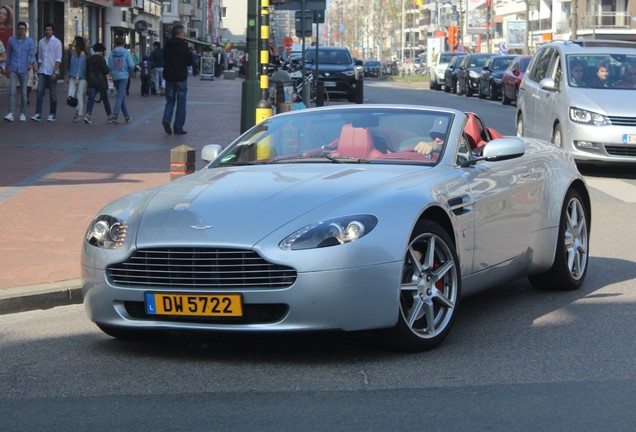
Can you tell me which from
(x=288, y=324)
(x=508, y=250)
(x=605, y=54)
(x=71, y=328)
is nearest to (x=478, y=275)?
(x=508, y=250)

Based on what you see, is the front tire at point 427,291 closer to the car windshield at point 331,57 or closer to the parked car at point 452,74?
the car windshield at point 331,57

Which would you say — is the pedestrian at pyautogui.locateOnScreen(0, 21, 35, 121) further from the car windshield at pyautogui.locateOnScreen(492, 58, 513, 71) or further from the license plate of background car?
the car windshield at pyautogui.locateOnScreen(492, 58, 513, 71)

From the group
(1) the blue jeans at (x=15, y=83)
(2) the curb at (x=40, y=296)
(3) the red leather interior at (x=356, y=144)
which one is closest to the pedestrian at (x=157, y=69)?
(1) the blue jeans at (x=15, y=83)

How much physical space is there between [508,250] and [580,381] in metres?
1.72

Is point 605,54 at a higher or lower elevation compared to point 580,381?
higher

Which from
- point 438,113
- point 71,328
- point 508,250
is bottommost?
point 71,328

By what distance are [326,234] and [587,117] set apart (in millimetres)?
10797

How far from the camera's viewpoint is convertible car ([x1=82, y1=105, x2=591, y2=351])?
5633 millimetres

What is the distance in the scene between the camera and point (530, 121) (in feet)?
59.9

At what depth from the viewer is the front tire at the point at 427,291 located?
5.97m

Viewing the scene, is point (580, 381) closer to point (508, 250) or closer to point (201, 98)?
point (508, 250)

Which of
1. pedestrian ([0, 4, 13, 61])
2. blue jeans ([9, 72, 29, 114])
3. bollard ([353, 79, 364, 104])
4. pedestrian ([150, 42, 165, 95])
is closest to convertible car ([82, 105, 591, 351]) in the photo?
blue jeans ([9, 72, 29, 114])

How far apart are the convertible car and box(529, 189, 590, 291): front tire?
16.2 inches

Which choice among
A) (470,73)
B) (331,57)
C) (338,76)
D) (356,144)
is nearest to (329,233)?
(356,144)
